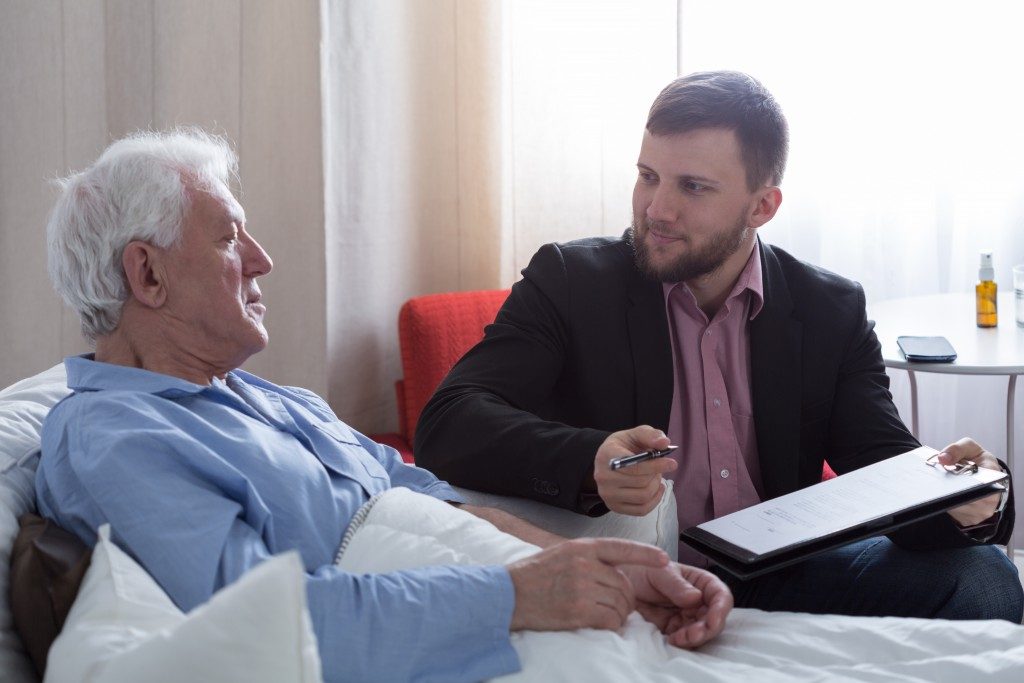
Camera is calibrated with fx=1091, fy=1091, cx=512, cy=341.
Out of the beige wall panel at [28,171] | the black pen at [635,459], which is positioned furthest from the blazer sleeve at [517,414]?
the beige wall panel at [28,171]

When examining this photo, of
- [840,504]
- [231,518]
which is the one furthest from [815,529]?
[231,518]

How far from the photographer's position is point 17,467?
1.31 meters

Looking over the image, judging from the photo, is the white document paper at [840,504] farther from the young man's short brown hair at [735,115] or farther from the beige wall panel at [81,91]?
the beige wall panel at [81,91]

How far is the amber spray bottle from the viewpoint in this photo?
2406 millimetres

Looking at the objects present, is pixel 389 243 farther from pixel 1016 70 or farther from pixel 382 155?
pixel 1016 70

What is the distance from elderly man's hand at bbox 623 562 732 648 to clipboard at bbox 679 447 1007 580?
0.06 meters

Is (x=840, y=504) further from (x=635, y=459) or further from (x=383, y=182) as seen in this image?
(x=383, y=182)

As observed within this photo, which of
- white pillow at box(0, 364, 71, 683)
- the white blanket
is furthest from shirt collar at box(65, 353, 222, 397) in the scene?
the white blanket

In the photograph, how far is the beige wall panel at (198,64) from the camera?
263cm

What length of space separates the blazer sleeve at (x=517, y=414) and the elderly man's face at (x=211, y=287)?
0.38 meters

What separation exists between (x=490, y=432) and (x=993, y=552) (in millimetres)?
753

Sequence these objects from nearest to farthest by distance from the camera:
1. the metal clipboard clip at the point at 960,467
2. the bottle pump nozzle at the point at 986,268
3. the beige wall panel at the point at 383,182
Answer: the metal clipboard clip at the point at 960,467, the bottle pump nozzle at the point at 986,268, the beige wall panel at the point at 383,182

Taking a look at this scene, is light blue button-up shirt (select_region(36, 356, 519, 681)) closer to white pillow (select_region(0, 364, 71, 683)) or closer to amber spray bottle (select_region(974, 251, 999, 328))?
white pillow (select_region(0, 364, 71, 683))

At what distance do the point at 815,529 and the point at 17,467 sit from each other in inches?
38.7
